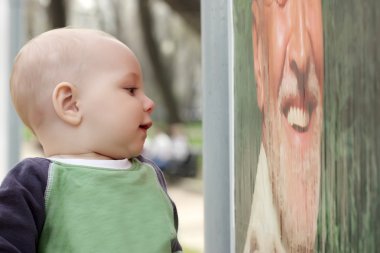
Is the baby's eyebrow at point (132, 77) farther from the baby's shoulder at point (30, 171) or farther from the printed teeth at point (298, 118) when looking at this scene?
the printed teeth at point (298, 118)

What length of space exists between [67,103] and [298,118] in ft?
2.15

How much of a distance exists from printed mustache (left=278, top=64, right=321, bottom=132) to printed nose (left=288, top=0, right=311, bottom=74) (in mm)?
29

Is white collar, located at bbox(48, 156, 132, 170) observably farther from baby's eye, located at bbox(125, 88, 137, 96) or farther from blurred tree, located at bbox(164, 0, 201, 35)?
blurred tree, located at bbox(164, 0, 201, 35)

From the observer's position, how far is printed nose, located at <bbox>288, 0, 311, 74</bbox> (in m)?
1.92

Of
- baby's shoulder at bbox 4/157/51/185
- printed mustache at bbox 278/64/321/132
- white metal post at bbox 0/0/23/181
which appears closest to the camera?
printed mustache at bbox 278/64/321/132

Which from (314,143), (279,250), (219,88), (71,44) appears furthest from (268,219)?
(71,44)

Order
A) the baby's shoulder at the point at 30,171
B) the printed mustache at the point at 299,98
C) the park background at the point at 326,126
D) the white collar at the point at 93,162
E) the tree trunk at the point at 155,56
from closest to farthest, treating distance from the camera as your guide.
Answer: the park background at the point at 326,126, the printed mustache at the point at 299,98, the baby's shoulder at the point at 30,171, the white collar at the point at 93,162, the tree trunk at the point at 155,56

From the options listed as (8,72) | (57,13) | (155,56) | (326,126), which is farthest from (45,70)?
(155,56)

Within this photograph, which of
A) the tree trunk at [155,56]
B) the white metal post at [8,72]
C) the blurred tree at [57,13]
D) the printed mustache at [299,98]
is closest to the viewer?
the printed mustache at [299,98]

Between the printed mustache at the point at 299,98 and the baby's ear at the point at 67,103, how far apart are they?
572mm

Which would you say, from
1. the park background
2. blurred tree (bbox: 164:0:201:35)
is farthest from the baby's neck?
blurred tree (bbox: 164:0:201:35)

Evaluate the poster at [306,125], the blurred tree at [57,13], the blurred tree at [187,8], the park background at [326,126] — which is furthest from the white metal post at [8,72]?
the blurred tree at [57,13]

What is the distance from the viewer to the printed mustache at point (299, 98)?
187cm

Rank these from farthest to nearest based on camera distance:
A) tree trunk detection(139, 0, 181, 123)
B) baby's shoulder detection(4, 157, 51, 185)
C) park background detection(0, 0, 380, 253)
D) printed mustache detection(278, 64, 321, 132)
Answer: tree trunk detection(139, 0, 181, 123) < baby's shoulder detection(4, 157, 51, 185) < printed mustache detection(278, 64, 321, 132) < park background detection(0, 0, 380, 253)
